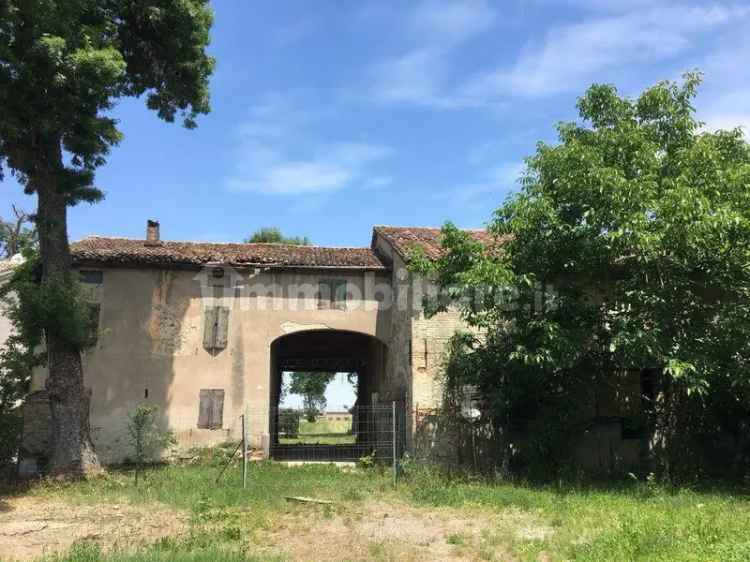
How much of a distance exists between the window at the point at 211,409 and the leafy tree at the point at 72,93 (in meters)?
3.35

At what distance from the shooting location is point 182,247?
62.1 ft

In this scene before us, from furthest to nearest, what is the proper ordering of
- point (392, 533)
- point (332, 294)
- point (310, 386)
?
1. point (310, 386)
2. point (332, 294)
3. point (392, 533)

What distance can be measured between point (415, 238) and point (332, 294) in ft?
9.06

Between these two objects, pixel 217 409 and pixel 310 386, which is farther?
pixel 310 386

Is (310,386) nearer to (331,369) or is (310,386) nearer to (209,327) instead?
(331,369)

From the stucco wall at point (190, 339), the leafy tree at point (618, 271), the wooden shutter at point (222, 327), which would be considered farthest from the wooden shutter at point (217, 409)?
the leafy tree at point (618, 271)

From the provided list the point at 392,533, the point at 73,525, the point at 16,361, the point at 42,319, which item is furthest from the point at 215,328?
the point at 392,533

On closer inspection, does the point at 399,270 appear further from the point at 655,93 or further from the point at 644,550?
the point at 644,550

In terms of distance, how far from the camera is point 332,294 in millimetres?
18109

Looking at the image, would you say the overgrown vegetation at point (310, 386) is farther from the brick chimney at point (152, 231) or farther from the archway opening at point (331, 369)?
the brick chimney at point (152, 231)

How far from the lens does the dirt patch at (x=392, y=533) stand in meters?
8.07

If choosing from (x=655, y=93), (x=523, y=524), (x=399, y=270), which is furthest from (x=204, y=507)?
(x=655, y=93)

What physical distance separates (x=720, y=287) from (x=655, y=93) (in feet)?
12.8

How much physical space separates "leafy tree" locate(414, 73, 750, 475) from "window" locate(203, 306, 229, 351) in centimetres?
663
